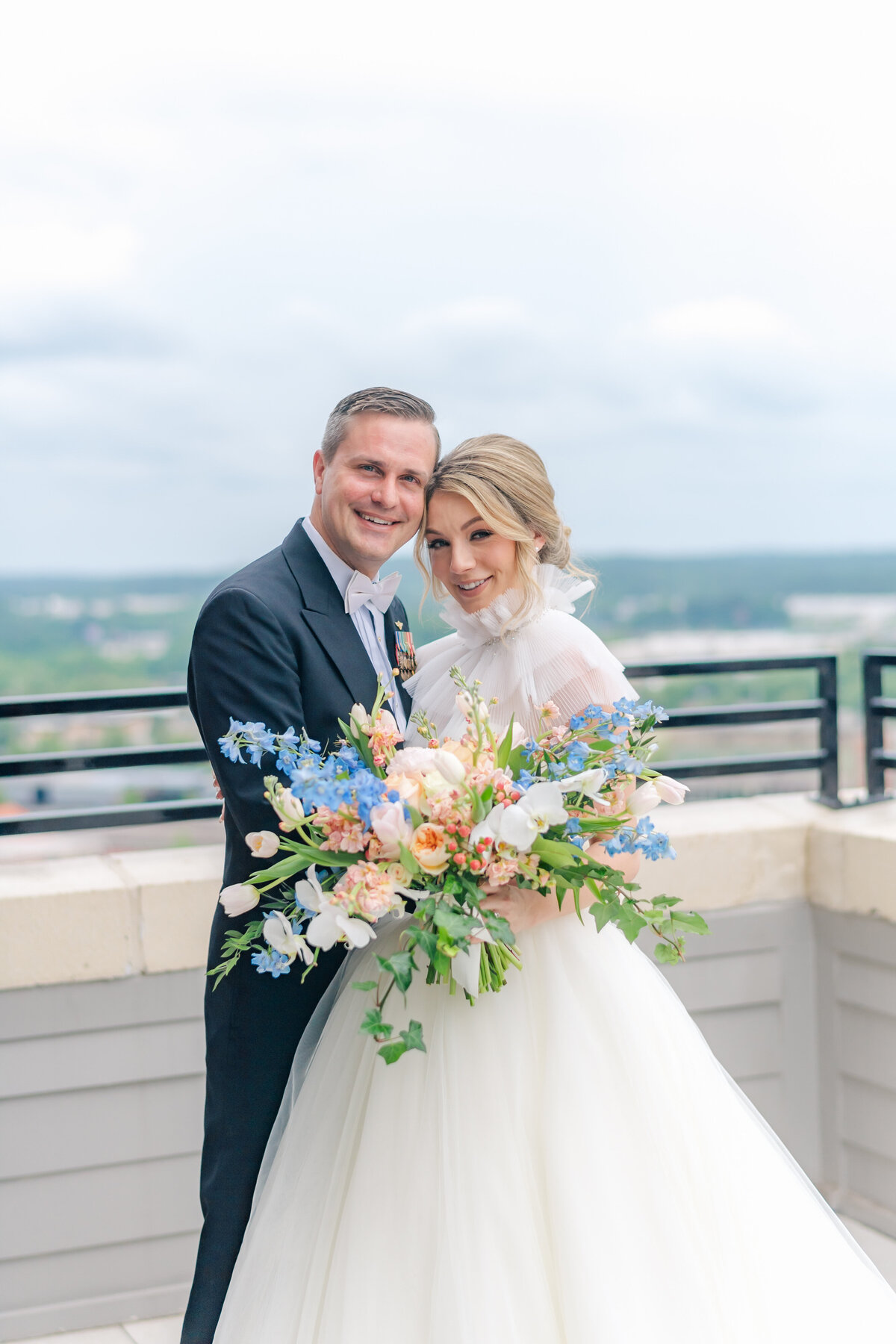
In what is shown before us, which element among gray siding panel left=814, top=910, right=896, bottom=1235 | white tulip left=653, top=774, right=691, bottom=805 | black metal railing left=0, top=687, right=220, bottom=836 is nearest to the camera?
white tulip left=653, top=774, right=691, bottom=805

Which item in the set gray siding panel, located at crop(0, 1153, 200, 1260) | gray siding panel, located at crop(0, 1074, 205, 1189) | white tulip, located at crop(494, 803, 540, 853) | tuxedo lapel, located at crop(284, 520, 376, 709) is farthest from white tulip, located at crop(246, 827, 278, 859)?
gray siding panel, located at crop(0, 1153, 200, 1260)

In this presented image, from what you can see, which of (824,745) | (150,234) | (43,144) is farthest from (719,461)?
(824,745)

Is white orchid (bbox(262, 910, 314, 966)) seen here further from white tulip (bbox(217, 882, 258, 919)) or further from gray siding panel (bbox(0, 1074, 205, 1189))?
gray siding panel (bbox(0, 1074, 205, 1189))

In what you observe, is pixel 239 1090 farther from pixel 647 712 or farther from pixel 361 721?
pixel 647 712

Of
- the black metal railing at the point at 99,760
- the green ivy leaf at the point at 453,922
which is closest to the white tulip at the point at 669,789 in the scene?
the green ivy leaf at the point at 453,922

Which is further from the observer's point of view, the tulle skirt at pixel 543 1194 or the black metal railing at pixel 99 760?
the black metal railing at pixel 99 760

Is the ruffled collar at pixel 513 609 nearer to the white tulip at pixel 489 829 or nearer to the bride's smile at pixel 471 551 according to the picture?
the bride's smile at pixel 471 551

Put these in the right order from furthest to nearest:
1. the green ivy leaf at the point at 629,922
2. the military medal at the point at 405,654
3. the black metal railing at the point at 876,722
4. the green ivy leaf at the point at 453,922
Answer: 1. the black metal railing at the point at 876,722
2. the military medal at the point at 405,654
3. the green ivy leaf at the point at 629,922
4. the green ivy leaf at the point at 453,922

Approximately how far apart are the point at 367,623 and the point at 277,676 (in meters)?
0.30

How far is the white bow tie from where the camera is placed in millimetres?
2146

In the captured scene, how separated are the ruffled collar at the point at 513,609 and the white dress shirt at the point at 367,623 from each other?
14cm

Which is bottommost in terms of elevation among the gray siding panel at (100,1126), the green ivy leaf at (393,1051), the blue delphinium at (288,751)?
the gray siding panel at (100,1126)

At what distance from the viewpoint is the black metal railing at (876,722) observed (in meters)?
3.32

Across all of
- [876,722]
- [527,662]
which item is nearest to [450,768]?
[527,662]
